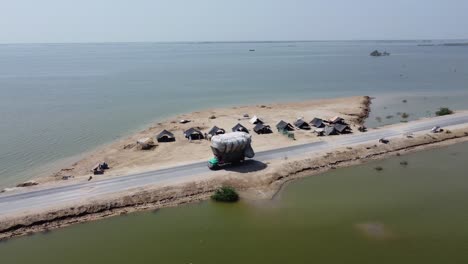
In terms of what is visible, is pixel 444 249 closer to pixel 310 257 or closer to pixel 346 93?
pixel 310 257

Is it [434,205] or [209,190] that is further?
[209,190]

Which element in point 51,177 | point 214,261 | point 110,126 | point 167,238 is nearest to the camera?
point 214,261

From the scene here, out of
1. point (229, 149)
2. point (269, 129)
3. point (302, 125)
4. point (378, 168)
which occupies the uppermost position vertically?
point (229, 149)

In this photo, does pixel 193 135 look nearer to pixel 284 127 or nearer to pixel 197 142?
pixel 197 142

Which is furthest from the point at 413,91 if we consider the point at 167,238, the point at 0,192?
the point at 0,192

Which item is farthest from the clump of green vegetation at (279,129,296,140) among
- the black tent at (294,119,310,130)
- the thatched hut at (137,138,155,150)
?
the thatched hut at (137,138,155,150)

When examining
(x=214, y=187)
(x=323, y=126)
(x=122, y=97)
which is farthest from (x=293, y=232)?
(x=122, y=97)
